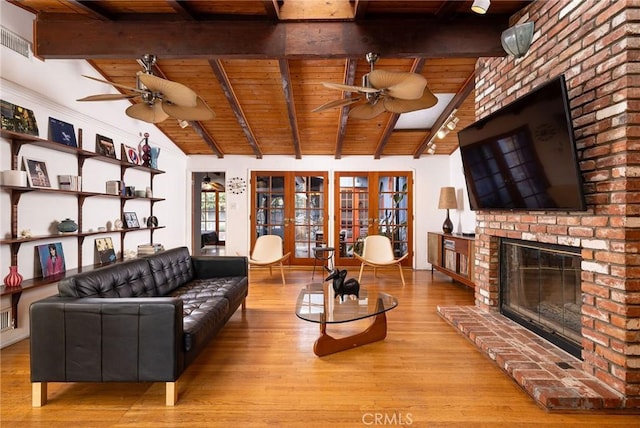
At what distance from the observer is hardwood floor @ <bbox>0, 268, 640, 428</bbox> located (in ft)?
6.33

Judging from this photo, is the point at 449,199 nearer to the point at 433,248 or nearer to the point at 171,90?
the point at 433,248

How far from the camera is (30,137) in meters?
2.98

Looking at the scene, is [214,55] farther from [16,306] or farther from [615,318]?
[615,318]

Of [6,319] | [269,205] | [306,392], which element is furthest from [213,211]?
[306,392]

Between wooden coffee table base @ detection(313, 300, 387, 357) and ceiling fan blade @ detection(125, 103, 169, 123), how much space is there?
233 centimetres

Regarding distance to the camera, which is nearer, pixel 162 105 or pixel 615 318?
pixel 615 318

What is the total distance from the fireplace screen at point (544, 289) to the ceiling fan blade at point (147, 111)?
3413mm

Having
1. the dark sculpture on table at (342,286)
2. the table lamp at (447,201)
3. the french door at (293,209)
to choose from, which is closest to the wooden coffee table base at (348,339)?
the dark sculpture on table at (342,286)

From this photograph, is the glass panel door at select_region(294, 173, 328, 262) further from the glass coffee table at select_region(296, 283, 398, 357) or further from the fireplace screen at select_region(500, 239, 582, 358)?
the fireplace screen at select_region(500, 239, 582, 358)

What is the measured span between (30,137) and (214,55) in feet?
5.81

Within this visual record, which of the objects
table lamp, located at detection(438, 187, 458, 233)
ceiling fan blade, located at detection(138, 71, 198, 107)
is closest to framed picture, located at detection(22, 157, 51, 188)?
ceiling fan blade, located at detection(138, 71, 198, 107)

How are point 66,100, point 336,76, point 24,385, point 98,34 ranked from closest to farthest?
1. point 24,385
2. point 98,34
3. point 66,100
4. point 336,76

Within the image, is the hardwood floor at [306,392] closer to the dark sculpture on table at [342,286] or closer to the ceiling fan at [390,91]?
the dark sculpture on table at [342,286]

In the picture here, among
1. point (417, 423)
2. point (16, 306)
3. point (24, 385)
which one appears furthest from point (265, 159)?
point (417, 423)
